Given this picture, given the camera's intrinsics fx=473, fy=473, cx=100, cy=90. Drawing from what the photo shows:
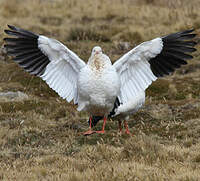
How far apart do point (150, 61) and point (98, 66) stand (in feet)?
3.41

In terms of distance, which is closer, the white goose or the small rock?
the white goose

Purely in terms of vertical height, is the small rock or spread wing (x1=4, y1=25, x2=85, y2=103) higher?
spread wing (x1=4, y1=25, x2=85, y2=103)

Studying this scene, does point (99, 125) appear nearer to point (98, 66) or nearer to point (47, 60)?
point (47, 60)

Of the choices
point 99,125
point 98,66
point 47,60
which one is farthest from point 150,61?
point 99,125

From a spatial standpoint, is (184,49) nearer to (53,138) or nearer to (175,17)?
(53,138)

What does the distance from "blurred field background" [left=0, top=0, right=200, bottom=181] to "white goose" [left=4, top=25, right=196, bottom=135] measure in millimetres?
722

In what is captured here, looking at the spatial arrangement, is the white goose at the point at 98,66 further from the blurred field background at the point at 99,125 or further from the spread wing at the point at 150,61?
the blurred field background at the point at 99,125

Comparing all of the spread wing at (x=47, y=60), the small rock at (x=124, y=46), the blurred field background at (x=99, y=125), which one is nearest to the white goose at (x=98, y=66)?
the spread wing at (x=47, y=60)

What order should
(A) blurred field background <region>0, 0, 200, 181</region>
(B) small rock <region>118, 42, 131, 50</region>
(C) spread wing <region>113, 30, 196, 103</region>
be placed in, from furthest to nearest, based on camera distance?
(B) small rock <region>118, 42, 131, 50</region> → (C) spread wing <region>113, 30, 196, 103</region> → (A) blurred field background <region>0, 0, 200, 181</region>

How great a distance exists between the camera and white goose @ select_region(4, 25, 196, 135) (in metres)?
7.86

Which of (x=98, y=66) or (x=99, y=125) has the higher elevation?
(x=98, y=66)

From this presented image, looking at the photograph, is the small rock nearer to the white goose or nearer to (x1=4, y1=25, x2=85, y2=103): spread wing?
the white goose

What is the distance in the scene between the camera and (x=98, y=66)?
787 cm

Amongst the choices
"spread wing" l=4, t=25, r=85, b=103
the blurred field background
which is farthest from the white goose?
the blurred field background
